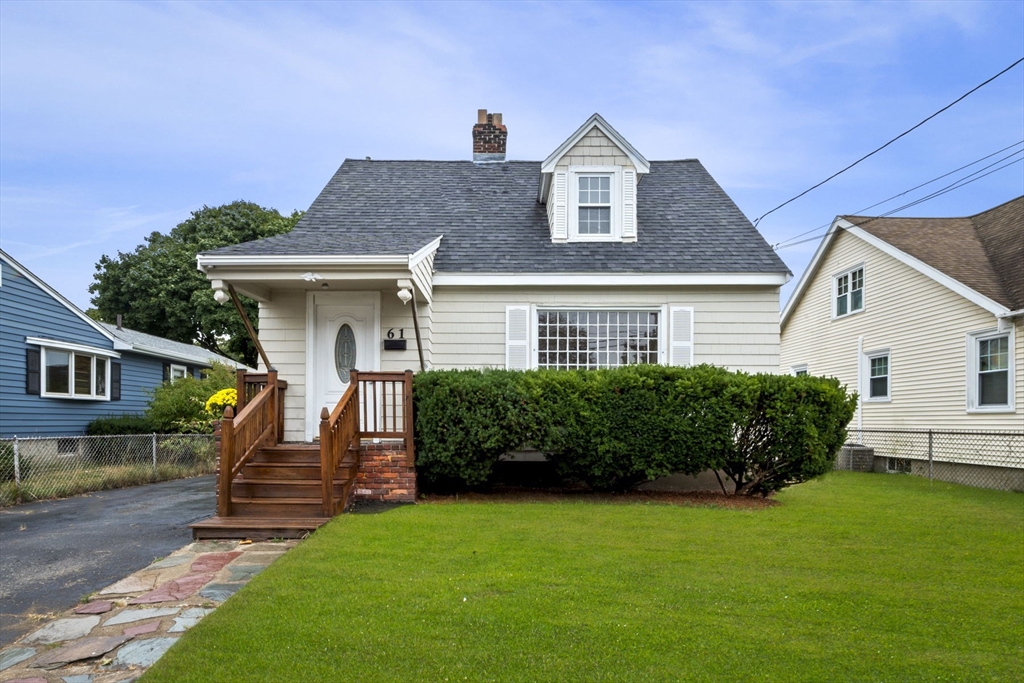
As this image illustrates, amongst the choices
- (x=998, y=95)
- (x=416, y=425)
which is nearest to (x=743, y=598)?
(x=416, y=425)

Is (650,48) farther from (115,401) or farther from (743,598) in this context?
(115,401)

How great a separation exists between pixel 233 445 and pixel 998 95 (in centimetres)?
1232

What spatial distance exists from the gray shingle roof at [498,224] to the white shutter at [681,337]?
2.23 ft

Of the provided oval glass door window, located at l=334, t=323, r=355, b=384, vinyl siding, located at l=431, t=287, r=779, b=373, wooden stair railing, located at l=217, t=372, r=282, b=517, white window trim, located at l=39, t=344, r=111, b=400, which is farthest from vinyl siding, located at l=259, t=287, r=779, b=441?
white window trim, located at l=39, t=344, r=111, b=400

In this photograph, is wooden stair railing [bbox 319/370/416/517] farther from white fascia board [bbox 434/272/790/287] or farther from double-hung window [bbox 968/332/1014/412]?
double-hung window [bbox 968/332/1014/412]

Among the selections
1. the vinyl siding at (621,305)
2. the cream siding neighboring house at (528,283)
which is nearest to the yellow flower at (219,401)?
the cream siding neighboring house at (528,283)

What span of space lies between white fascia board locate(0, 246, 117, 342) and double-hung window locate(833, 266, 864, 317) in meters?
19.9

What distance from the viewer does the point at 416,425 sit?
348 inches

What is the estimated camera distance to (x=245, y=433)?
320 inches

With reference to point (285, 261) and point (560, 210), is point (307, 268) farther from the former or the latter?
point (560, 210)

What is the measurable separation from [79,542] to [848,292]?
1774cm

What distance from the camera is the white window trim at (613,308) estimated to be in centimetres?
1063

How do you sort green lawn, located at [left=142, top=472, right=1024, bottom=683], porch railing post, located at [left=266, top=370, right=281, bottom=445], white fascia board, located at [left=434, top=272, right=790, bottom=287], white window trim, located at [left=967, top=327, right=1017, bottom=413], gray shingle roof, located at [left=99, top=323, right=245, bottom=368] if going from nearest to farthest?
green lawn, located at [left=142, top=472, right=1024, bottom=683] → porch railing post, located at [left=266, top=370, right=281, bottom=445] → white fascia board, located at [left=434, top=272, right=790, bottom=287] → white window trim, located at [left=967, top=327, right=1017, bottom=413] → gray shingle roof, located at [left=99, top=323, right=245, bottom=368]

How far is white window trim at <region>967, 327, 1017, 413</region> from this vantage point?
42.4 feet
